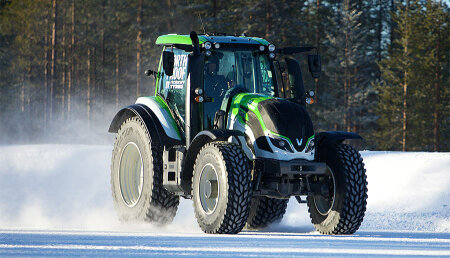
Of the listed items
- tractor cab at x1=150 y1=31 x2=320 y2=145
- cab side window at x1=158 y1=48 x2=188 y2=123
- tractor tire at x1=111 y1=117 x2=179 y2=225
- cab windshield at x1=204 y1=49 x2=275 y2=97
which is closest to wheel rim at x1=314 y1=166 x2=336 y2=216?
tractor cab at x1=150 y1=31 x2=320 y2=145

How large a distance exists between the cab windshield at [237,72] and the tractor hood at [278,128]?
902 millimetres

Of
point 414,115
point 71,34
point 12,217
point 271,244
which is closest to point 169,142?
point 271,244

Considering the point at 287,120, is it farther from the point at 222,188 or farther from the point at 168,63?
the point at 168,63

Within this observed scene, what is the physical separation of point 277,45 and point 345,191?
33199 millimetres

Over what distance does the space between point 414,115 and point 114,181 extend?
32600mm

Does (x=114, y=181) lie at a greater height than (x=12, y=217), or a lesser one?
greater

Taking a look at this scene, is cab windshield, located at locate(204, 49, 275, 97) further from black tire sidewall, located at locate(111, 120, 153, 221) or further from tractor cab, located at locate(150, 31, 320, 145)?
black tire sidewall, located at locate(111, 120, 153, 221)

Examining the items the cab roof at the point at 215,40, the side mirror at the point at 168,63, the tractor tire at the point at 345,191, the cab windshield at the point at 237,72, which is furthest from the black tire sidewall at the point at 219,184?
the cab roof at the point at 215,40

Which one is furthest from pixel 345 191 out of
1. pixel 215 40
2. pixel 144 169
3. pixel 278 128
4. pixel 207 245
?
pixel 144 169

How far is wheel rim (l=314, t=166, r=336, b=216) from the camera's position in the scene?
10641 millimetres

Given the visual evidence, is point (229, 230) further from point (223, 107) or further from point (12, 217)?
point (12, 217)

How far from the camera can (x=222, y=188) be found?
977cm

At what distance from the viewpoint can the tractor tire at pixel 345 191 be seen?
10.4 m

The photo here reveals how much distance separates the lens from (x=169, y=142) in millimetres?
11492
